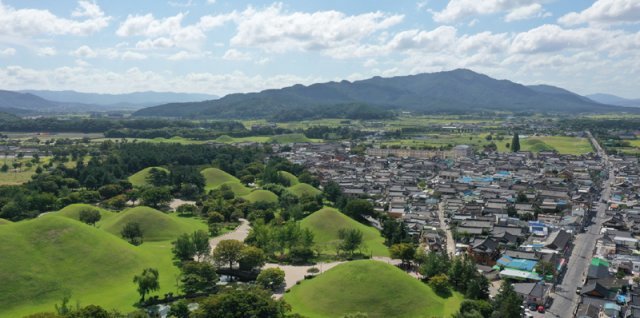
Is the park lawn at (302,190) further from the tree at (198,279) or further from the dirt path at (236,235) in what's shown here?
the tree at (198,279)

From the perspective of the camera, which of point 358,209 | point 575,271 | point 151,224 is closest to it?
point 575,271

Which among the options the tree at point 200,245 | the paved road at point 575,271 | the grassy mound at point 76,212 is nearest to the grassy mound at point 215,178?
the grassy mound at point 76,212

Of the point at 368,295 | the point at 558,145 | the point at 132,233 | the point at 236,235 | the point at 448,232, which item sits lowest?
the point at 448,232

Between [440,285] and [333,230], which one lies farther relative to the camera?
[333,230]

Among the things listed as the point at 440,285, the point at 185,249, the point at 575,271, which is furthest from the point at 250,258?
the point at 575,271

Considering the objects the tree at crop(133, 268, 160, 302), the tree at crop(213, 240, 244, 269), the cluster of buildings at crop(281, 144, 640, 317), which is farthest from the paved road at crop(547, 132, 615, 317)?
the tree at crop(133, 268, 160, 302)

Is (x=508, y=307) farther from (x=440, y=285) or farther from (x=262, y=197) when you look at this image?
(x=262, y=197)

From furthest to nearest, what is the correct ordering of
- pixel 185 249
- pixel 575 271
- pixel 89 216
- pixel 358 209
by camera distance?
pixel 358 209 → pixel 89 216 → pixel 185 249 → pixel 575 271

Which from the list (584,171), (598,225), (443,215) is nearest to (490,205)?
(443,215)
